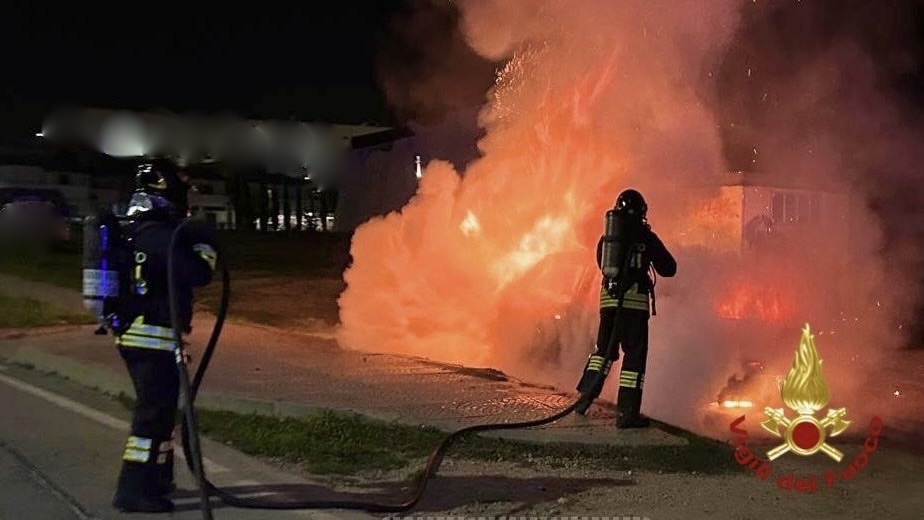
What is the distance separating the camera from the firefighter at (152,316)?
185 inches

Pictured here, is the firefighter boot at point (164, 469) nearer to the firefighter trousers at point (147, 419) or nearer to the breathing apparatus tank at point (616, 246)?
the firefighter trousers at point (147, 419)

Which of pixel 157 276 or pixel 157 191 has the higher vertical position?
pixel 157 191

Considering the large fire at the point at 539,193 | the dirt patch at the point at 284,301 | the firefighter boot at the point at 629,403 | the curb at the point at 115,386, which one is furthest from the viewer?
the dirt patch at the point at 284,301

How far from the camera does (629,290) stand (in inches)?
257

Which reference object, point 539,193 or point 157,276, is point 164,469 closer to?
point 157,276

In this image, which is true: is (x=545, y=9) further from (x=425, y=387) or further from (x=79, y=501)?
(x=79, y=501)

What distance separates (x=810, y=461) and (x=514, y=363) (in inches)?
161

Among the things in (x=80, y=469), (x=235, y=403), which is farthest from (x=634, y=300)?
(x=80, y=469)

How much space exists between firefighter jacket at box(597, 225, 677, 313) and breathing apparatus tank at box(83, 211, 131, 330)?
10.9ft

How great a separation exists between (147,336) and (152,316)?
10 cm

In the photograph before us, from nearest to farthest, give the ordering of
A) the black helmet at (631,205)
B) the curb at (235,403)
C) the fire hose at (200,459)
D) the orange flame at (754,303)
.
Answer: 1. the fire hose at (200,459)
2. the curb at (235,403)
3. the black helmet at (631,205)
4. the orange flame at (754,303)

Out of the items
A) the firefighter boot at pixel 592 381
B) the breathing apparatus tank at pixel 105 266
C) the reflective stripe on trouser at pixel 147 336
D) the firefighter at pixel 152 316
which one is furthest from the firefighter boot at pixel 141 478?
the firefighter boot at pixel 592 381

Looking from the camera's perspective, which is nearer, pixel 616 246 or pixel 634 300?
pixel 616 246

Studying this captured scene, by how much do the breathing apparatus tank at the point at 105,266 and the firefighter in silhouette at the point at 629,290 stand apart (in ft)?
10.7
